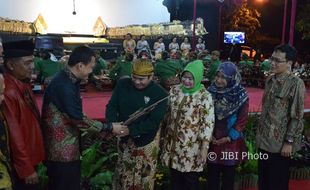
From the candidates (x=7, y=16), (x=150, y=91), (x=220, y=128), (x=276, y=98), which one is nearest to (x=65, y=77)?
(x=150, y=91)

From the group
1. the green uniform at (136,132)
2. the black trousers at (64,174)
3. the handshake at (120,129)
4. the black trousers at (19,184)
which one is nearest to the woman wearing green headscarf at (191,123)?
the green uniform at (136,132)

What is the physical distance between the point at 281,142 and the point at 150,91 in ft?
3.90

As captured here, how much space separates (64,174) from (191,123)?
101cm

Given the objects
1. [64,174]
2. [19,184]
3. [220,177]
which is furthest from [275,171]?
[19,184]

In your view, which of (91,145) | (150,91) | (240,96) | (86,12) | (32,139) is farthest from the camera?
(86,12)

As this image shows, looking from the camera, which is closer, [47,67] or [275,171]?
[275,171]

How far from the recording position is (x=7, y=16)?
15.6 metres

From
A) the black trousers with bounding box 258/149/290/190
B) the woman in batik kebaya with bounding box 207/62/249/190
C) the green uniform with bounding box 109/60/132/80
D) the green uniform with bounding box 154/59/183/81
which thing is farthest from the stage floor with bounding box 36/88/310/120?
the woman in batik kebaya with bounding box 207/62/249/190

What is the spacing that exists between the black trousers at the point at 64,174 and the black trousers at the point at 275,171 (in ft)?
5.30

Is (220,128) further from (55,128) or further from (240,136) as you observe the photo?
(55,128)

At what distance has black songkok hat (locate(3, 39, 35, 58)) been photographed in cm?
249

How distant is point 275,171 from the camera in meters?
3.38

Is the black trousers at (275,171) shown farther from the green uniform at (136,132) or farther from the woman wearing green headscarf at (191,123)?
the green uniform at (136,132)

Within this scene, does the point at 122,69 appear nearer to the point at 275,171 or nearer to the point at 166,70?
the point at 166,70
